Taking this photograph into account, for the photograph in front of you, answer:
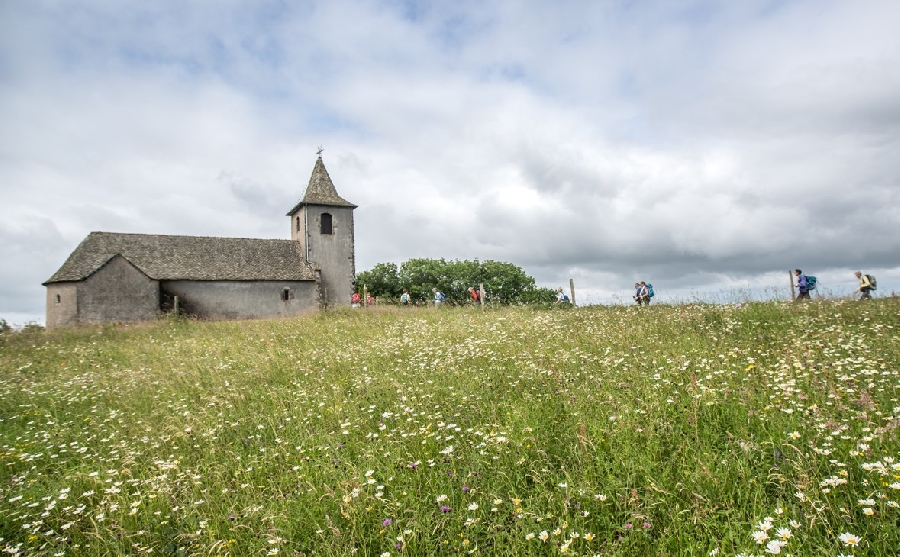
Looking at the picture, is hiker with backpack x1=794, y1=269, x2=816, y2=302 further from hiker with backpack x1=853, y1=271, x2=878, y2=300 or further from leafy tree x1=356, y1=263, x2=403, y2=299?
leafy tree x1=356, y1=263, x2=403, y2=299

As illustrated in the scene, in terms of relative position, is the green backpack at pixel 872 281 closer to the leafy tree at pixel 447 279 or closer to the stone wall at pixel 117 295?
the stone wall at pixel 117 295

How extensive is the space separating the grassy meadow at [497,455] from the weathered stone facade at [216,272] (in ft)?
81.6

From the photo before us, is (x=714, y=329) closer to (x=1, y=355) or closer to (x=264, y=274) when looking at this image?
(x=1, y=355)

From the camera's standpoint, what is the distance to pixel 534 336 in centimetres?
Answer: 1027

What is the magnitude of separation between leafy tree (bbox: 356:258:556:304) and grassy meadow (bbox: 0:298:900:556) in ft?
182

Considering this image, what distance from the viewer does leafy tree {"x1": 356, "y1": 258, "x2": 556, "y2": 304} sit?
65438 millimetres

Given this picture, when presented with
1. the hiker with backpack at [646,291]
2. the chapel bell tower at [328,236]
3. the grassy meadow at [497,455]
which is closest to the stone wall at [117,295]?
the chapel bell tower at [328,236]

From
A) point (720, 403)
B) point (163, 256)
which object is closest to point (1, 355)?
point (163, 256)

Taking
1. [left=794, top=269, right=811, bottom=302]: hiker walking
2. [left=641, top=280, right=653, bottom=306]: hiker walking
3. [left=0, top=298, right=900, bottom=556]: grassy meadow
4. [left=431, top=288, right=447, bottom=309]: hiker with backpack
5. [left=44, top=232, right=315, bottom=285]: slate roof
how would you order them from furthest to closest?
1. [left=44, top=232, right=315, bottom=285]: slate roof
2. [left=431, top=288, right=447, bottom=309]: hiker with backpack
3. [left=641, top=280, right=653, bottom=306]: hiker walking
4. [left=794, top=269, right=811, bottom=302]: hiker walking
5. [left=0, top=298, right=900, bottom=556]: grassy meadow

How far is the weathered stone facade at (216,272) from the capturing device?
103 ft

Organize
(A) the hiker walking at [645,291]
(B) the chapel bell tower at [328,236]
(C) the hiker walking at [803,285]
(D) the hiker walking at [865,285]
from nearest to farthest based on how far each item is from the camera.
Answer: (D) the hiker walking at [865,285] < (C) the hiker walking at [803,285] < (A) the hiker walking at [645,291] < (B) the chapel bell tower at [328,236]

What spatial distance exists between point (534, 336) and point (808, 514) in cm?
705

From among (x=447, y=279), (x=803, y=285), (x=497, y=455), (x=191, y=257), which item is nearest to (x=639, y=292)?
(x=803, y=285)

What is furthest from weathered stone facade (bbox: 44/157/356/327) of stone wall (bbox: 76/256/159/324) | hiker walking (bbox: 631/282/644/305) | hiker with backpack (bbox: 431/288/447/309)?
hiker walking (bbox: 631/282/644/305)
